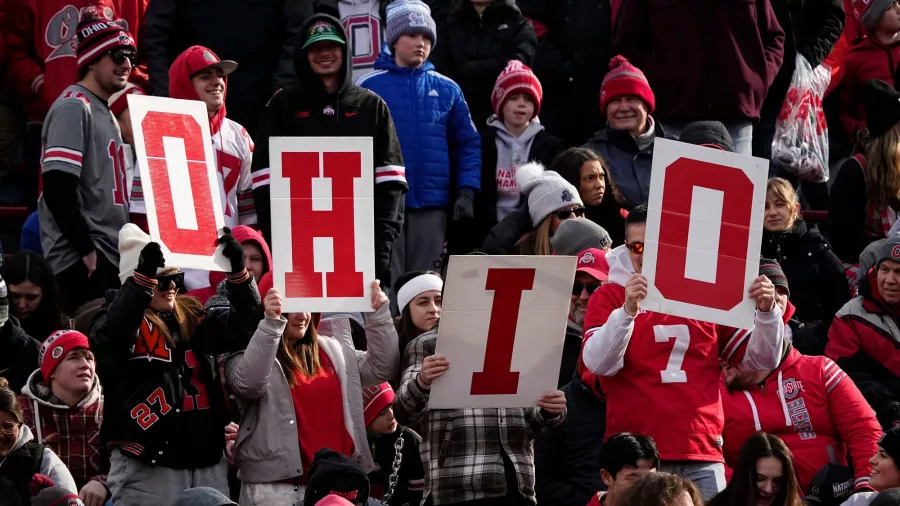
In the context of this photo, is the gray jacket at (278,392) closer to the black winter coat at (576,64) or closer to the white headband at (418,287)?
the white headband at (418,287)

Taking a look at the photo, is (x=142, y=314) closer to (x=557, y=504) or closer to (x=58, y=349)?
(x=58, y=349)

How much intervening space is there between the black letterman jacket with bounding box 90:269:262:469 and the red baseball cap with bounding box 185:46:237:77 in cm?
274

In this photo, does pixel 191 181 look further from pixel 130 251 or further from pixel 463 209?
pixel 463 209

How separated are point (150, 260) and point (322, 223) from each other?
82 cm

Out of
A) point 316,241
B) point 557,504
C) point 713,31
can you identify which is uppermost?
point 713,31

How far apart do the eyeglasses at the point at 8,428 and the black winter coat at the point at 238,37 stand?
12.4 ft

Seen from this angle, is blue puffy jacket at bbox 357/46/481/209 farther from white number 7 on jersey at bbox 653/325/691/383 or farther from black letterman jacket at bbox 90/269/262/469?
white number 7 on jersey at bbox 653/325/691/383

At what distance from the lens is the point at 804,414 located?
879 centimetres

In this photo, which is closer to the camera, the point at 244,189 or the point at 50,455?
the point at 50,455

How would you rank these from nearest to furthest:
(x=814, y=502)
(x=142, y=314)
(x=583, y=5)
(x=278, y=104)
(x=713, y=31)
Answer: (x=142, y=314)
(x=814, y=502)
(x=278, y=104)
(x=713, y=31)
(x=583, y=5)

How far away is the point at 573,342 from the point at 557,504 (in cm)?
106

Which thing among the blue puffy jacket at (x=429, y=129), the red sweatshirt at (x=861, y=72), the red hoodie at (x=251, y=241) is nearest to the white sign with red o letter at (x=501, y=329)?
the red hoodie at (x=251, y=241)

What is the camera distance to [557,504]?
8.55 meters

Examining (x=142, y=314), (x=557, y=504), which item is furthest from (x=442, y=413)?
(x=142, y=314)
